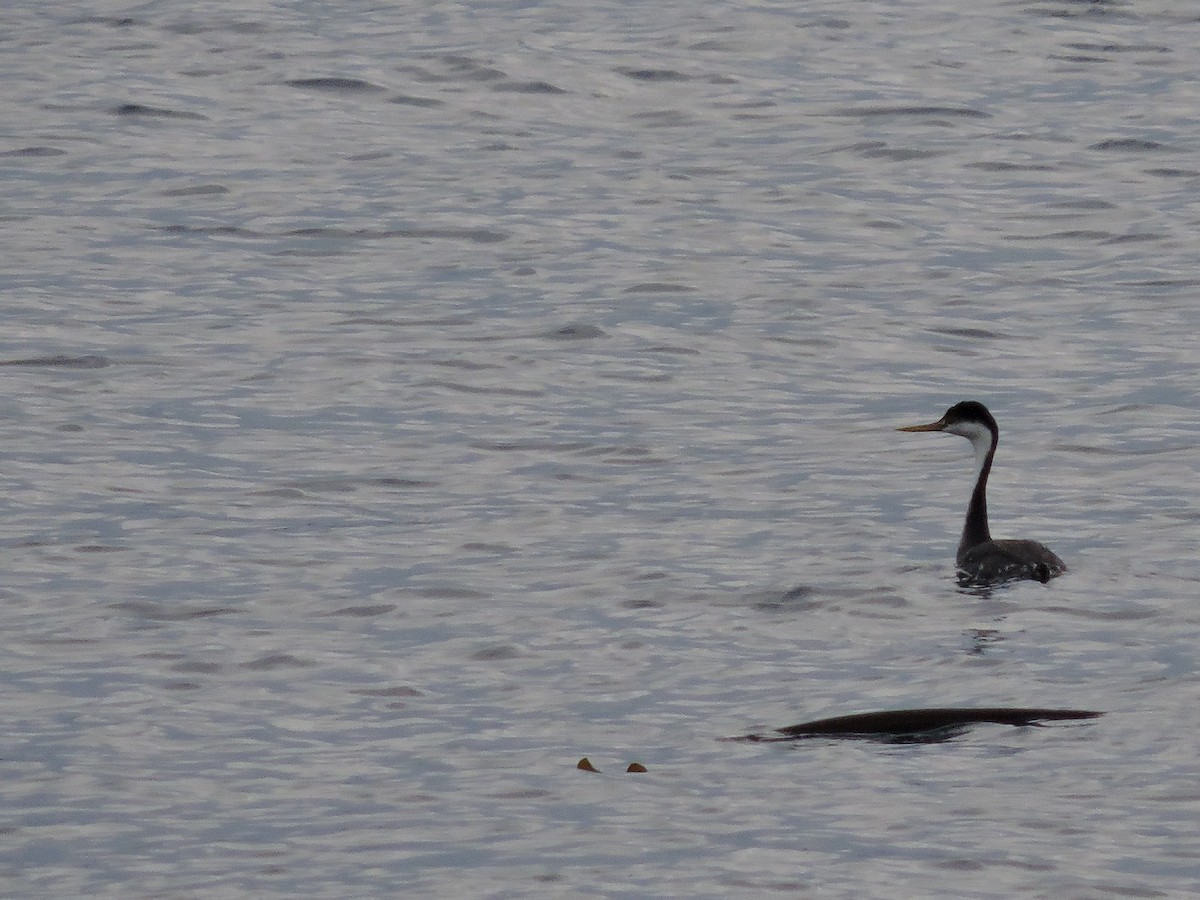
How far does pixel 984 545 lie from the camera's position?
13383 mm

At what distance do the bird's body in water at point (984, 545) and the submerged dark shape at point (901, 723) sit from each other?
241 cm

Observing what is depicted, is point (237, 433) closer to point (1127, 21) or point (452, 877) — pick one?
point (452, 877)

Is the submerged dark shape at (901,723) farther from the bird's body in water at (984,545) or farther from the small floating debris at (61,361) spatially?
the small floating debris at (61,361)

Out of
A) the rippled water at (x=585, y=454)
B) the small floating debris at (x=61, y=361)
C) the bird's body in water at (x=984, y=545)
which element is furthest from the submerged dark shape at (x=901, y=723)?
the small floating debris at (x=61, y=361)

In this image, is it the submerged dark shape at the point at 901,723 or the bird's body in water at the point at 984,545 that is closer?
the submerged dark shape at the point at 901,723

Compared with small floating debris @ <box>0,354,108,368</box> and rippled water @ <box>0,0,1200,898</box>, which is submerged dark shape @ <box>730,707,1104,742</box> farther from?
small floating debris @ <box>0,354,108,368</box>

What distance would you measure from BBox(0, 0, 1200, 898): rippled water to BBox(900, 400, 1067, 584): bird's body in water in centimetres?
13

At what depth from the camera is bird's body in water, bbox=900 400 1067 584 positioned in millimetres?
13117

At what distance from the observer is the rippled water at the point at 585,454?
973cm

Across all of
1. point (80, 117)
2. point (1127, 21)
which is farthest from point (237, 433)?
point (1127, 21)

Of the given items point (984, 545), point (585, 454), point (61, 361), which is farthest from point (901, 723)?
point (61, 361)

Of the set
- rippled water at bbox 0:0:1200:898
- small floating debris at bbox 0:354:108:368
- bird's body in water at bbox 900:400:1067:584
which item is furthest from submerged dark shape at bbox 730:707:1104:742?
small floating debris at bbox 0:354:108:368

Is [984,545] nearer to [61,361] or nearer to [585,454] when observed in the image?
[585,454]

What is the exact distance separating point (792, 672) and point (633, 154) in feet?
47.1
